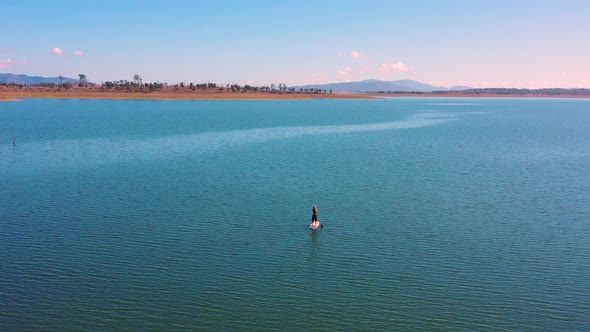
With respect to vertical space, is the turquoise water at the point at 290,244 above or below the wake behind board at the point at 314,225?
below

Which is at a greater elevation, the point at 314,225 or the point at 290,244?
the point at 314,225

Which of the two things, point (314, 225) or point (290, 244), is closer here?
point (290, 244)

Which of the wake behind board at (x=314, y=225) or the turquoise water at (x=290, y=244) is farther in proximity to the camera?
the wake behind board at (x=314, y=225)

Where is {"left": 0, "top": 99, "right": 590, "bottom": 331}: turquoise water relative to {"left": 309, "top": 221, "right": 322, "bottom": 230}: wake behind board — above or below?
below

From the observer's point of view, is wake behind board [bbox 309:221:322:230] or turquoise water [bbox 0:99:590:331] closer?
turquoise water [bbox 0:99:590:331]

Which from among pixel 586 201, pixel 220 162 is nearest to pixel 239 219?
pixel 220 162

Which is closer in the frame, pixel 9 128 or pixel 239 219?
pixel 239 219

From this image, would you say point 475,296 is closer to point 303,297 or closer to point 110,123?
point 303,297

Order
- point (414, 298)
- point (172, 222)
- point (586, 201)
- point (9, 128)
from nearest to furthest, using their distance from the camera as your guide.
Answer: point (414, 298)
point (172, 222)
point (586, 201)
point (9, 128)
